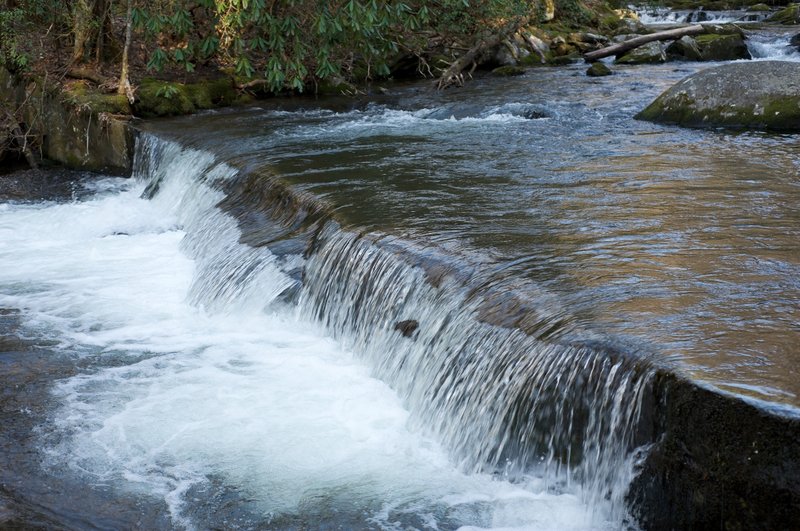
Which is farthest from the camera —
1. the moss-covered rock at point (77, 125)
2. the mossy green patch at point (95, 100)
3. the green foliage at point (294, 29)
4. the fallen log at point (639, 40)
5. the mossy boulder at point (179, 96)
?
the fallen log at point (639, 40)

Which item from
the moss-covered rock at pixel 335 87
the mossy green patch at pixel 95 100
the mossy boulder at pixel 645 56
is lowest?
the mossy green patch at pixel 95 100

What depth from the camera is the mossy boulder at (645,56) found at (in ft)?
67.8

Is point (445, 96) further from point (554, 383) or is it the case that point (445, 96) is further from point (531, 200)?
point (554, 383)

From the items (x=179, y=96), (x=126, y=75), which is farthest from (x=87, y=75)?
(x=179, y=96)

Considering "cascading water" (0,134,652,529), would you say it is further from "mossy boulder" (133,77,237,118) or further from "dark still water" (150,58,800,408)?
"mossy boulder" (133,77,237,118)

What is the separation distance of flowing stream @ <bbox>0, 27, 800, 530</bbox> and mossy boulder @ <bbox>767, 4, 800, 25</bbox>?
19960 millimetres

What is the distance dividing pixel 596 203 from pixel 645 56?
47.6 feet

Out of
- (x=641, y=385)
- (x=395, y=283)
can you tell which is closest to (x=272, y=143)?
(x=395, y=283)

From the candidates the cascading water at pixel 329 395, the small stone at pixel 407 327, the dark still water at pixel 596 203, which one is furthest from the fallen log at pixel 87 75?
the small stone at pixel 407 327

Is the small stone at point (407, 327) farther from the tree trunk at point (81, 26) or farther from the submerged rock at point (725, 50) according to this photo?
the submerged rock at point (725, 50)

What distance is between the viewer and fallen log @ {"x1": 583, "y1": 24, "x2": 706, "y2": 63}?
70.5 feet

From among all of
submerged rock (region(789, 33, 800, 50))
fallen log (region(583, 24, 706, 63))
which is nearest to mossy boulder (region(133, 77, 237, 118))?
fallen log (region(583, 24, 706, 63))

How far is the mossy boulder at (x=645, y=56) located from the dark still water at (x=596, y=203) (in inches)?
251

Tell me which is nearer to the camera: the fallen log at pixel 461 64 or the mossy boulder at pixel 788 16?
the fallen log at pixel 461 64
